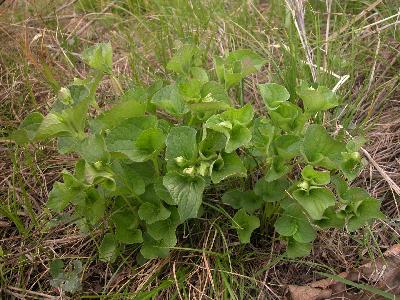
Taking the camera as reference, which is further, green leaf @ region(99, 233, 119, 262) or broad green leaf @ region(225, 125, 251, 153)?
green leaf @ region(99, 233, 119, 262)

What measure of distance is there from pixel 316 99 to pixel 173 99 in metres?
0.35

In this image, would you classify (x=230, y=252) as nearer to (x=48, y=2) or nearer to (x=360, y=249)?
(x=360, y=249)

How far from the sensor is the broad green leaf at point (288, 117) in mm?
1345

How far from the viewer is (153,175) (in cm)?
146

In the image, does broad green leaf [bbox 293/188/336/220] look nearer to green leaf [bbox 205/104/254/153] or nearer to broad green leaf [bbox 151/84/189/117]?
green leaf [bbox 205/104/254/153]

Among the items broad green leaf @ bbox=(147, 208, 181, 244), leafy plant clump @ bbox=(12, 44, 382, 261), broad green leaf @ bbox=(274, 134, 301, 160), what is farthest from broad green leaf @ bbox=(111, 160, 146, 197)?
broad green leaf @ bbox=(274, 134, 301, 160)

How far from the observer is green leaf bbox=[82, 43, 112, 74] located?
1438 millimetres

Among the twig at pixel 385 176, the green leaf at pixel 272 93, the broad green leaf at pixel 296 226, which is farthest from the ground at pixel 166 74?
the green leaf at pixel 272 93

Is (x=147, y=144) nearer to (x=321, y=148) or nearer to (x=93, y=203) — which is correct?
(x=93, y=203)

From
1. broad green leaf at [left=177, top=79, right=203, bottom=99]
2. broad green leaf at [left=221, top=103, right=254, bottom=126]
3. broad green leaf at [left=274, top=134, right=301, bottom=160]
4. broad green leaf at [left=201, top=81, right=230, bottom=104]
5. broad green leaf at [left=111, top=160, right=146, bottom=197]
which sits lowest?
broad green leaf at [left=111, top=160, right=146, bottom=197]

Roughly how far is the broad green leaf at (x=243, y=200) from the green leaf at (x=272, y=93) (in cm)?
28

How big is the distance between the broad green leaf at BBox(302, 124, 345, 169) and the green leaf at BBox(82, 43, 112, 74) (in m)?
0.55

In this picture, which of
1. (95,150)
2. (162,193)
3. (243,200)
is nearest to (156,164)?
(162,193)

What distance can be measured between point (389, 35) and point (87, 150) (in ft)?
4.63
